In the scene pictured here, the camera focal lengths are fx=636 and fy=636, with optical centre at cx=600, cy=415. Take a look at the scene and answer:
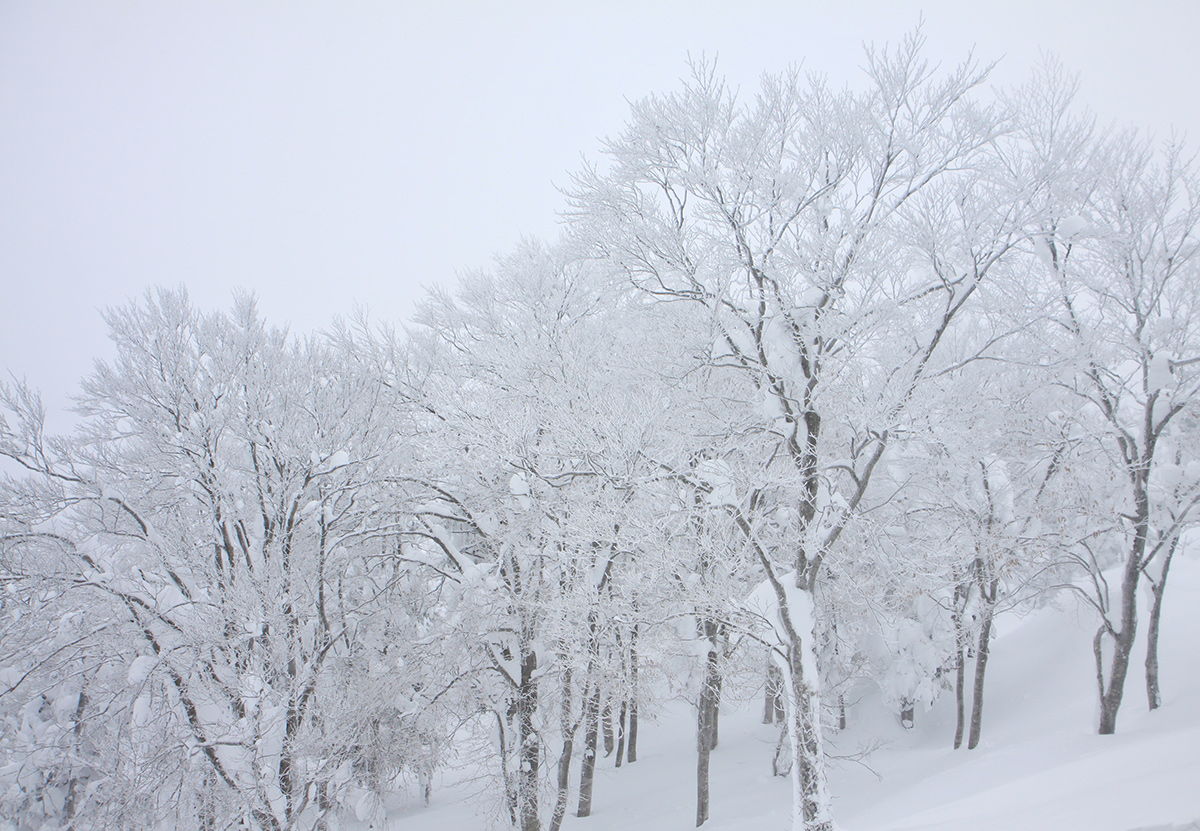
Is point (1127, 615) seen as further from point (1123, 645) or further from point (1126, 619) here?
point (1123, 645)

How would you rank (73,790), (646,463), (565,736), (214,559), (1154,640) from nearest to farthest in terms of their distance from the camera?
(646,463)
(1154,640)
(214,559)
(565,736)
(73,790)

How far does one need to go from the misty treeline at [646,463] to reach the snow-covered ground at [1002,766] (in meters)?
1.10

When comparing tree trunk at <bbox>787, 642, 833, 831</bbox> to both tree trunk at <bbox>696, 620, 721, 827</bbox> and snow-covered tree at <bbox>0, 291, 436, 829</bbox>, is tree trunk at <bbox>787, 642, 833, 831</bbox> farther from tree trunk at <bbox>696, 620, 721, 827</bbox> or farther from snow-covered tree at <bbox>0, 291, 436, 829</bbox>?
snow-covered tree at <bbox>0, 291, 436, 829</bbox>

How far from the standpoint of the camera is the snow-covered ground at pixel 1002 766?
17.1ft

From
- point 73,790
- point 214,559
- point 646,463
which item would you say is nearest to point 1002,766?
point 646,463

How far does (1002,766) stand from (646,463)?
7622 millimetres

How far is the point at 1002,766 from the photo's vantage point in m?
9.55

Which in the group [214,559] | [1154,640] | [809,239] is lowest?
[1154,640]

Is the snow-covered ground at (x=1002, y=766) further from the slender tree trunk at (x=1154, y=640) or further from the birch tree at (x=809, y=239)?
the birch tree at (x=809, y=239)

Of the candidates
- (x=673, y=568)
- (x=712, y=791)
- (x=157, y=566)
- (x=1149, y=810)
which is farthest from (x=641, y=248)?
(x=712, y=791)

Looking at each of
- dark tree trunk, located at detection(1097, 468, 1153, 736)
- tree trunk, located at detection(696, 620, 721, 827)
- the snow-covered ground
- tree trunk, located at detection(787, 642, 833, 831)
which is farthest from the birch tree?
dark tree trunk, located at detection(1097, 468, 1153, 736)

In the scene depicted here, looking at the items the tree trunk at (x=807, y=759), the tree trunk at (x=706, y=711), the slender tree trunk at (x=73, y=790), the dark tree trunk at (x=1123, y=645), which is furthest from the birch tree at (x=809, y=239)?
the slender tree trunk at (x=73, y=790)

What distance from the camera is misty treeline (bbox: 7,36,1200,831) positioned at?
24.1 ft

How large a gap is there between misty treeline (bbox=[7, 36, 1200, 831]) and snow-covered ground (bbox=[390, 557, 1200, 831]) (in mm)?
1096
